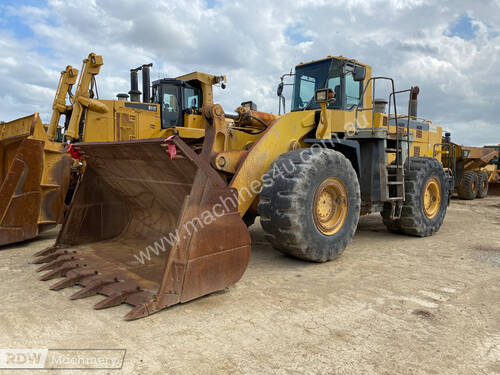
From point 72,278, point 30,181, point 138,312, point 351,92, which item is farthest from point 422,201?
point 30,181

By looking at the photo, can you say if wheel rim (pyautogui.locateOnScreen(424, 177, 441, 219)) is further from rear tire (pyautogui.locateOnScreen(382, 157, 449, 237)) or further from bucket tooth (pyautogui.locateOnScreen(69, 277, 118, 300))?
bucket tooth (pyautogui.locateOnScreen(69, 277, 118, 300))

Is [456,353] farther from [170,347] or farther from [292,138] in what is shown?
[292,138]

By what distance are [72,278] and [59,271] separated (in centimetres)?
38

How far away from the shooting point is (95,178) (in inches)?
191

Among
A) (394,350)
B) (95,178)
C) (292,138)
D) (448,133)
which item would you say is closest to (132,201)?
(95,178)

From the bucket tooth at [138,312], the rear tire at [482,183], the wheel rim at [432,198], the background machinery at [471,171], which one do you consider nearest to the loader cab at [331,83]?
the wheel rim at [432,198]

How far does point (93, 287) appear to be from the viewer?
3375 millimetres

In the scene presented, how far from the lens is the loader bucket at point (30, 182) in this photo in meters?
5.40

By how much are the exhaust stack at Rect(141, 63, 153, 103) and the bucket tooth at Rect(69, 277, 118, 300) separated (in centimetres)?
726

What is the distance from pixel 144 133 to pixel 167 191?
5.55 metres

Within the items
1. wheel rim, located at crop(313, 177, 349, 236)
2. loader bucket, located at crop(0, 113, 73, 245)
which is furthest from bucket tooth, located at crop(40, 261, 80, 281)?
wheel rim, located at crop(313, 177, 349, 236)

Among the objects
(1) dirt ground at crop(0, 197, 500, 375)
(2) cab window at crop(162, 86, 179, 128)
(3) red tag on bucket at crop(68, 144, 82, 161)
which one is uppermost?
(2) cab window at crop(162, 86, 179, 128)

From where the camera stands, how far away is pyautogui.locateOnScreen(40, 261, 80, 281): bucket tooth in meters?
3.84

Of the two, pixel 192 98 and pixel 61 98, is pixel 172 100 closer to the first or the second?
pixel 192 98
